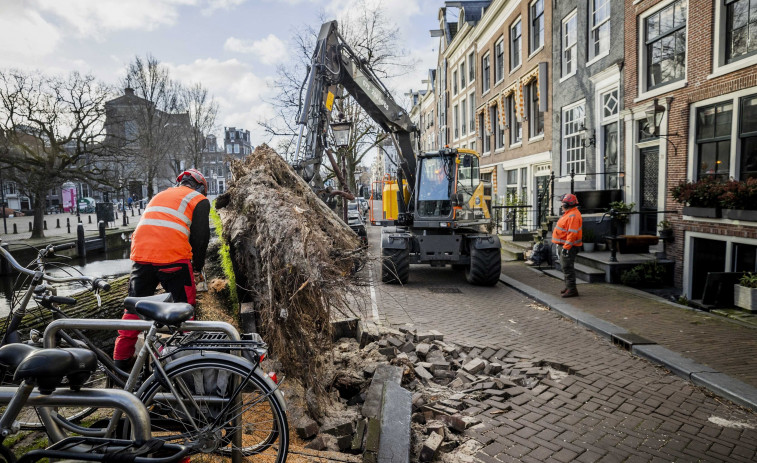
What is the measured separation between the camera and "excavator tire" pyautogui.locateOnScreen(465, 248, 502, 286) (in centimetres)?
1005

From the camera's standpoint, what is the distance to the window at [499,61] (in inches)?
874

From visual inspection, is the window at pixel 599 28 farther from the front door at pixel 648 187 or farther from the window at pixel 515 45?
the window at pixel 515 45

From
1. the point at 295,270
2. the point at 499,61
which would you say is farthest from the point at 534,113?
the point at 295,270

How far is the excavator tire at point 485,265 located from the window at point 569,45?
8.13 metres

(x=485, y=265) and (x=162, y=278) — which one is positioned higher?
(x=162, y=278)

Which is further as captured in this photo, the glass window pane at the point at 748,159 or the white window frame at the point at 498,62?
the white window frame at the point at 498,62

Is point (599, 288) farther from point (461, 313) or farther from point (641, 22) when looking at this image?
point (641, 22)

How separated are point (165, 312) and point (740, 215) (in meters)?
8.83

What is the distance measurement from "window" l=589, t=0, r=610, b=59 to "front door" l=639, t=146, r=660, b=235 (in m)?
3.50

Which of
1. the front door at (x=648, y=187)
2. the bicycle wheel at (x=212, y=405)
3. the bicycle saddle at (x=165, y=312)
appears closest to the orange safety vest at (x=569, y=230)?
the front door at (x=648, y=187)

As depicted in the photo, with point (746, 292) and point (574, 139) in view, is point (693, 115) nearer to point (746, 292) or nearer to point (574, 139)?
point (746, 292)

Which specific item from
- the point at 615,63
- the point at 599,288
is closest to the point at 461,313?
the point at 599,288

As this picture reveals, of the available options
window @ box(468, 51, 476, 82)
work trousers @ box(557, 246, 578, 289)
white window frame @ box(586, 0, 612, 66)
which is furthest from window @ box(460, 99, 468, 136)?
work trousers @ box(557, 246, 578, 289)

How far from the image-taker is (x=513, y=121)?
21.3 meters
